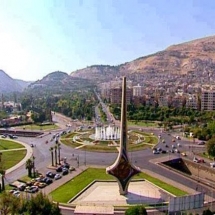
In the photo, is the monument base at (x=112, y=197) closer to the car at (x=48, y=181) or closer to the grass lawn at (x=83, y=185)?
the grass lawn at (x=83, y=185)

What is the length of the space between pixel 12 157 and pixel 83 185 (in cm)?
1865

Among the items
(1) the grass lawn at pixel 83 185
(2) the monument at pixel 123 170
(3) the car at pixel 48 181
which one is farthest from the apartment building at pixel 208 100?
(2) the monument at pixel 123 170

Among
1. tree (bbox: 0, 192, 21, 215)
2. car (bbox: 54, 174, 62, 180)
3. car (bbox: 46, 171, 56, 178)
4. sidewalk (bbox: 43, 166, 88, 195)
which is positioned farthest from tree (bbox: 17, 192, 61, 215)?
car (bbox: 46, 171, 56, 178)

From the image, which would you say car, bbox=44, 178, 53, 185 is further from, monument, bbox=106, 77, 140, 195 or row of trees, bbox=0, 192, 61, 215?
row of trees, bbox=0, 192, 61, 215

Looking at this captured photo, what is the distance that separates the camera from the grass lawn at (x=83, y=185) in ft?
119

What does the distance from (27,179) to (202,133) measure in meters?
38.2

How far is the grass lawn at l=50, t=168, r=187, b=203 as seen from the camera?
119 feet

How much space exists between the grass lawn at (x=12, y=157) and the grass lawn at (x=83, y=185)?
11.9 metres

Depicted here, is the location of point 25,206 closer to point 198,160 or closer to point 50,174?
point 50,174

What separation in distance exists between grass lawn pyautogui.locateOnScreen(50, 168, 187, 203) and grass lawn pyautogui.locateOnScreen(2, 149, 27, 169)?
39.1 ft

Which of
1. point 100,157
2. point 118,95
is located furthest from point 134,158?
point 118,95

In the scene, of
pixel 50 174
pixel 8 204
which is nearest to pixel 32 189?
pixel 50 174

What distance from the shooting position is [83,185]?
3953 cm

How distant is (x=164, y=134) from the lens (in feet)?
248
